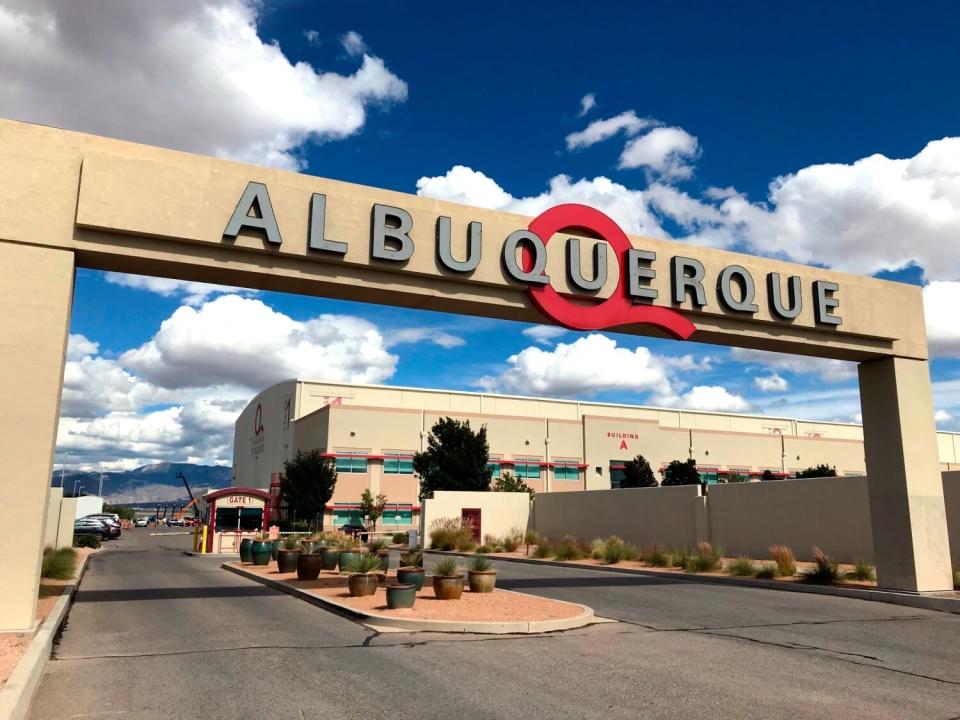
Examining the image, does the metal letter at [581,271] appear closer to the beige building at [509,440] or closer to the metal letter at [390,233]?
the metal letter at [390,233]

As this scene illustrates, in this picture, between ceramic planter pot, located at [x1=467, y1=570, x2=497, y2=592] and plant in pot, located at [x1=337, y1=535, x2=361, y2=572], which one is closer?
ceramic planter pot, located at [x1=467, y1=570, x2=497, y2=592]

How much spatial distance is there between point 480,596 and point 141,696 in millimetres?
9074

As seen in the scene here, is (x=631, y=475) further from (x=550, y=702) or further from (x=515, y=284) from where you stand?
(x=550, y=702)

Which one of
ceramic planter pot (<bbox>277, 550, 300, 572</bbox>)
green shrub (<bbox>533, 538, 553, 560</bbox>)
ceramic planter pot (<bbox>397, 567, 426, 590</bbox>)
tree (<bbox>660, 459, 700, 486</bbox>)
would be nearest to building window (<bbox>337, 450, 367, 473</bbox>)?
tree (<bbox>660, 459, 700, 486</bbox>)

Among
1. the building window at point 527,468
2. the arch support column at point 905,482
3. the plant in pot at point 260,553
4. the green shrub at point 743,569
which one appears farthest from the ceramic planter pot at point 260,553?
the building window at point 527,468

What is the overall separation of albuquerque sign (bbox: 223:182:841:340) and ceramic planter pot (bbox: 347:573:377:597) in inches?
271

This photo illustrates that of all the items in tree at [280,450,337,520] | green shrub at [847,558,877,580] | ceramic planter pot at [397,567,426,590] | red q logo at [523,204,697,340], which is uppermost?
red q logo at [523,204,697,340]

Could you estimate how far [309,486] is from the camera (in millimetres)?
55562

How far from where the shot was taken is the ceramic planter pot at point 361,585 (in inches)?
640

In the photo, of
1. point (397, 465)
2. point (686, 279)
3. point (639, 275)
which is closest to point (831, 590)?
point (686, 279)

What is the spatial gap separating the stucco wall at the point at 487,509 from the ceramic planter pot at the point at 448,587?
27712 mm

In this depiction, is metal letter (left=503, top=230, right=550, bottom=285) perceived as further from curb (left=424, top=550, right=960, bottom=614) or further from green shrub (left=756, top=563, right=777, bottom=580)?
green shrub (left=756, top=563, right=777, bottom=580)

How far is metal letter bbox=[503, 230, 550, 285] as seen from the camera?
1559 cm

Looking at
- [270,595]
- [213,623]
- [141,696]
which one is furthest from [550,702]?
[270,595]
